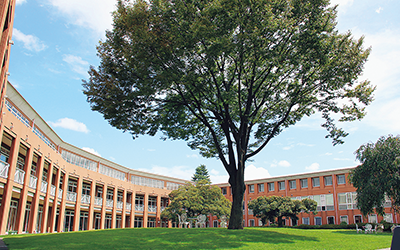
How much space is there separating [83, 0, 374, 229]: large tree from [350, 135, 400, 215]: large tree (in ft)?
33.0

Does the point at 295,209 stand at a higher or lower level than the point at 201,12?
lower

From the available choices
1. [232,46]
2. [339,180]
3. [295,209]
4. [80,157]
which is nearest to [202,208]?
[295,209]

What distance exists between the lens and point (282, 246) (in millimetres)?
13070

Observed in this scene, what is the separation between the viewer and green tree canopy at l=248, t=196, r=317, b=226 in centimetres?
4309

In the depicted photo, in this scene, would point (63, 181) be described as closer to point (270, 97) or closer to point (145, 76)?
point (145, 76)

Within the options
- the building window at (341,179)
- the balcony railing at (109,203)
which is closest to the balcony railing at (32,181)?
the balcony railing at (109,203)

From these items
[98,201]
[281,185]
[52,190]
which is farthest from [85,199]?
[281,185]

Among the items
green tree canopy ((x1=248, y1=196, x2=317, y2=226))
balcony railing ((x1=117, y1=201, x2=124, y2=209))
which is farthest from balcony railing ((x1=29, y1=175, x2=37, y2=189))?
green tree canopy ((x1=248, y1=196, x2=317, y2=226))

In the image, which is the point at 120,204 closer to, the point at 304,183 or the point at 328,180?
the point at 304,183

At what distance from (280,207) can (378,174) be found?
→ 17755 mm

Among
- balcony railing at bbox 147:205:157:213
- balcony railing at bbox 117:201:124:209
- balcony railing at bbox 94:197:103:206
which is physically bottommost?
balcony railing at bbox 147:205:157:213

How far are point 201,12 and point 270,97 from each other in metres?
8.22

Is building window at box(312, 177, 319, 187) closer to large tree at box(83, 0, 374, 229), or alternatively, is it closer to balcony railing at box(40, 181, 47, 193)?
large tree at box(83, 0, 374, 229)

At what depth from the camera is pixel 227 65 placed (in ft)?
63.3
